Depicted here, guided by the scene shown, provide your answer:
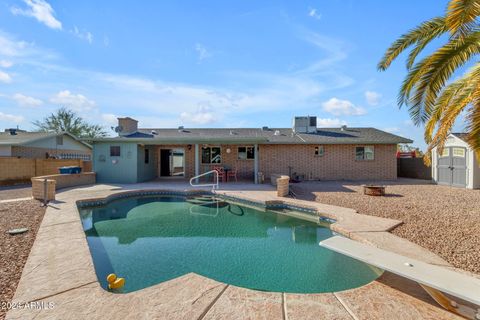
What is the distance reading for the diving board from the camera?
239 centimetres

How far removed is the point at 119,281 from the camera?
3.45 meters

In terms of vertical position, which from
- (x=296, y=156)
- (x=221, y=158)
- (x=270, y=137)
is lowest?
(x=221, y=158)

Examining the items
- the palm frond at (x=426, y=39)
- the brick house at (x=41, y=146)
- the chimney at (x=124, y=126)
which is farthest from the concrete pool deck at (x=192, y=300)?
the chimney at (x=124, y=126)

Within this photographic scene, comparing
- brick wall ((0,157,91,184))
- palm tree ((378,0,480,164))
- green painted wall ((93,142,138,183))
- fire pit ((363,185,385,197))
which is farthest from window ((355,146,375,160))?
brick wall ((0,157,91,184))

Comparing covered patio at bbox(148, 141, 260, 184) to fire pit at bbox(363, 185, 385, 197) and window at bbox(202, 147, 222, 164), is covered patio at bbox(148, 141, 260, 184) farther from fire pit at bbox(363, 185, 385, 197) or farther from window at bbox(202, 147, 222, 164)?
fire pit at bbox(363, 185, 385, 197)

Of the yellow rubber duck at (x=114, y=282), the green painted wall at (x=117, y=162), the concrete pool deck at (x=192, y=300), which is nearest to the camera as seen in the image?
the concrete pool deck at (x=192, y=300)

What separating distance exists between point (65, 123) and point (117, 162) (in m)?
28.6

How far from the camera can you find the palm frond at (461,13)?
12.5 feet

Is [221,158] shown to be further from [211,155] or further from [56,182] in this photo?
[56,182]

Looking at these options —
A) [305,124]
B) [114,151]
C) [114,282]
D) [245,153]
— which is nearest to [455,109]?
[114,282]

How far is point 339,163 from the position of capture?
1442 cm

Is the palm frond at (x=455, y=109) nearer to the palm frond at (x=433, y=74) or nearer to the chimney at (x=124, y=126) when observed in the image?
the palm frond at (x=433, y=74)

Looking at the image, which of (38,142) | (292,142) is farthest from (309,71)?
(38,142)

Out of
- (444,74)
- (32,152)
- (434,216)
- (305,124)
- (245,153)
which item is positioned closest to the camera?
(444,74)
